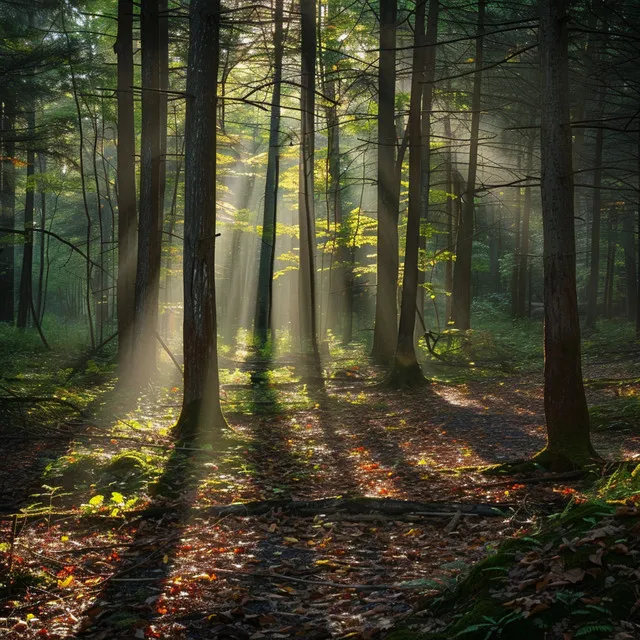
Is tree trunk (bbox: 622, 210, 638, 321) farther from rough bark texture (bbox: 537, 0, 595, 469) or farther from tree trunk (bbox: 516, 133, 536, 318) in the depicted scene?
rough bark texture (bbox: 537, 0, 595, 469)

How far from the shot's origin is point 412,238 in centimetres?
1423

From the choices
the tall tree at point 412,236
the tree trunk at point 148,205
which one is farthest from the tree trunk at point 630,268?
the tree trunk at point 148,205

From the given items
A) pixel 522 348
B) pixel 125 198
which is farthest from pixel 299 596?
pixel 522 348

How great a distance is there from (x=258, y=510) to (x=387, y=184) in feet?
36.2

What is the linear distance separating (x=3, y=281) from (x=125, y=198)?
16983 mm

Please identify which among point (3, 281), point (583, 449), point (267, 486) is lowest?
point (267, 486)

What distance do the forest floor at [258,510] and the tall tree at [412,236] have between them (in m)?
1.87

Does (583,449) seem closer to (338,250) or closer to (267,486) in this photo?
(267,486)

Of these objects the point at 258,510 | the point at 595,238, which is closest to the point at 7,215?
the point at 595,238

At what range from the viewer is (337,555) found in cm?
532

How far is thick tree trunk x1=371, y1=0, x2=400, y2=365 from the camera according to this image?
15609 millimetres

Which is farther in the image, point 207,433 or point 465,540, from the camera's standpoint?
point 207,433

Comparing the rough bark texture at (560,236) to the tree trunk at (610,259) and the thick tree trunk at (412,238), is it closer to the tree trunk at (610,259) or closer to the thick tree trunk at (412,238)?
the thick tree trunk at (412,238)

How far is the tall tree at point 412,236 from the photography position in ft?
45.2
